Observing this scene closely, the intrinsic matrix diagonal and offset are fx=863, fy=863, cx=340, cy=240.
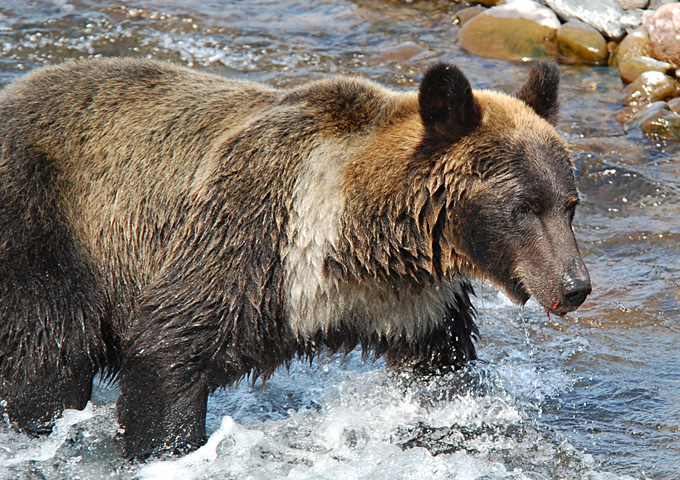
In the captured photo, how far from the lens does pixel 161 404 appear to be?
4781 mm

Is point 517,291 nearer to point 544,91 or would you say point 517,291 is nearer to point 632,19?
point 544,91

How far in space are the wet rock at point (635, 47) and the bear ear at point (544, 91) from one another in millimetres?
7193

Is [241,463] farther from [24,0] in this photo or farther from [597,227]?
[24,0]

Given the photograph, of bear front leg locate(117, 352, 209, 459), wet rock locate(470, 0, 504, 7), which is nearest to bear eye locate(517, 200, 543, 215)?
bear front leg locate(117, 352, 209, 459)

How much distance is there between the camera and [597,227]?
27.3 feet

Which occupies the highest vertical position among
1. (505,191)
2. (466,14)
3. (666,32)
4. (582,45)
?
(505,191)

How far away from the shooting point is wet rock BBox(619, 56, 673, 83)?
1112 centimetres

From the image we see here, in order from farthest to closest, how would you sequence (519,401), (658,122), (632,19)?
(632,19), (658,122), (519,401)

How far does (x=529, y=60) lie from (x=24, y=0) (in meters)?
7.75

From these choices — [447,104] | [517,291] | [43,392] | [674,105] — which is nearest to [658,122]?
[674,105]

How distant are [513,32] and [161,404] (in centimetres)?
907

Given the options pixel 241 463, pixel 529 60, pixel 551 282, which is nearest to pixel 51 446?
pixel 241 463

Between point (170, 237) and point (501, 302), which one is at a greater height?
point (170, 237)

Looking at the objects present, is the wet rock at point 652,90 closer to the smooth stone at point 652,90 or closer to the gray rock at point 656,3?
the smooth stone at point 652,90
